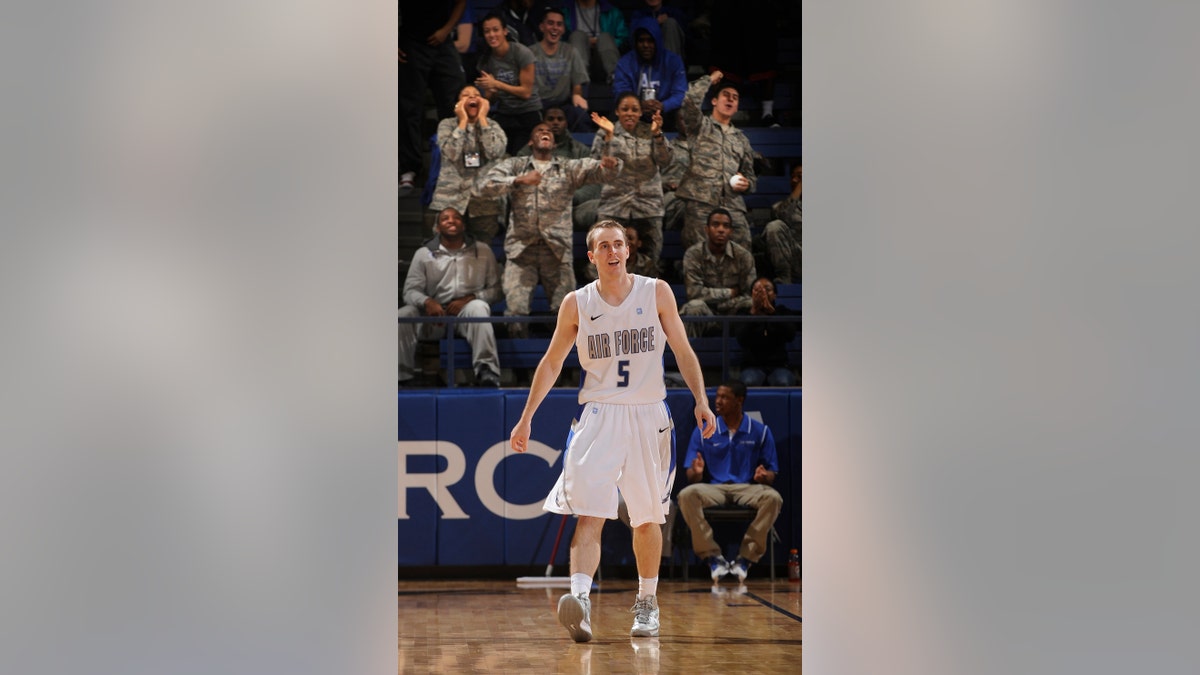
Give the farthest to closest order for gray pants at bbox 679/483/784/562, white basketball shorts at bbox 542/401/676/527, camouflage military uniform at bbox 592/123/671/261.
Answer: camouflage military uniform at bbox 592/123/671/261 → gray pants at bbox 679/483/784/562 → white basketball shorts at bbox 542/401/676/527

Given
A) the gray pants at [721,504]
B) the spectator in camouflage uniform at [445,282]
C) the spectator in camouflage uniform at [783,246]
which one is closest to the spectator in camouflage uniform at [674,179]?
the spectator in camouflage uniform at [783,246]

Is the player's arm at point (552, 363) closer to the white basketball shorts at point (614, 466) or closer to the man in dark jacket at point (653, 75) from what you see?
the white basketball shorts at point (614, 466)

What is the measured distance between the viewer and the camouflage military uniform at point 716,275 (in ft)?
29.0

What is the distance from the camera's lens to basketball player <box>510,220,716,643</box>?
5.70m

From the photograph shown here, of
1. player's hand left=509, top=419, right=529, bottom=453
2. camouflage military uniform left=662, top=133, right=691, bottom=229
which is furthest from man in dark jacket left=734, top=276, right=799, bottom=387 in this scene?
player's hand left=509, top=419, right=529, bottom=453

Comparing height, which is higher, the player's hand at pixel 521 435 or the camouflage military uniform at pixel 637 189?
the camouflage military uniform at pixel 637 189

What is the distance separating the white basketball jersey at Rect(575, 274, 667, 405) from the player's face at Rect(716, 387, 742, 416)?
204 centimetres

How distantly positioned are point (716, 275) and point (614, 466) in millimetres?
3468

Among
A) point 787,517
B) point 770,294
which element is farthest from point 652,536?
point 770,294

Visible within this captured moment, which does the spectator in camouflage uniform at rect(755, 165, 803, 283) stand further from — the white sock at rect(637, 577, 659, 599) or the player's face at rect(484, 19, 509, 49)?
the white sock at rect(637, 577, 659, 599)

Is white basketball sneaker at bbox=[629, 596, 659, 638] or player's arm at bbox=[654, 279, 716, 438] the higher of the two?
player's arm at bbox=[654, 279, 716, 438]

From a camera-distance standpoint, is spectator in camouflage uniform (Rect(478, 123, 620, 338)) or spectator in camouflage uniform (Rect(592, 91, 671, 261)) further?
spectator in camouflage uniform (Rect(592, 91, 671, 261))

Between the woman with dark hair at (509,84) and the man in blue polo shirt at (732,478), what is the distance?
2893mm
